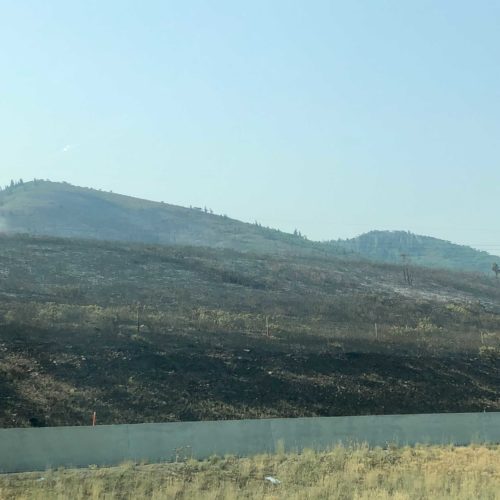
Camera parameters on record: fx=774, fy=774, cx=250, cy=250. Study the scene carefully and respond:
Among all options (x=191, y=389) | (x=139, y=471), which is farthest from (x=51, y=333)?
(x=139, y=471)

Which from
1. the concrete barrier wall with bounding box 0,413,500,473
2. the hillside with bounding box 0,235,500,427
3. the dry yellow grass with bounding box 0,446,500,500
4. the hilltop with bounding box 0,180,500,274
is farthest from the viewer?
the hilltop with bounding box 0,180,500,274

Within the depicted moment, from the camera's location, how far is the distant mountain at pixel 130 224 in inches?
5930

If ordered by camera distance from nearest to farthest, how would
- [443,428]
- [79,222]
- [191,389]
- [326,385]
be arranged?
[443,428], [191,389], [326,385], [79,222]

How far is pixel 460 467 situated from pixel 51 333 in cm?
2027

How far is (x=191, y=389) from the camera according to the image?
3103cm

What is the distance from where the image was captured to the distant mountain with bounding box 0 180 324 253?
15062cm

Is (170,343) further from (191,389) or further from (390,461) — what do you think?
(390,461)

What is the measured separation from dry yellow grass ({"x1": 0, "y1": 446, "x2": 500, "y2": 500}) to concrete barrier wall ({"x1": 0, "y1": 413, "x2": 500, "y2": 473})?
80 cm

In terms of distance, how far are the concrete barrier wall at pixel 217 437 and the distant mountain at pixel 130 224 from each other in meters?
109

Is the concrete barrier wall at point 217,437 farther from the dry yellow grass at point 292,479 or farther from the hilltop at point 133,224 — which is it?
the hilltop at point 133,224

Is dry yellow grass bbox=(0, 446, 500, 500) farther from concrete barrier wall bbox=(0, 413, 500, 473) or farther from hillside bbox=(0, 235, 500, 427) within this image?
hillside bbox=(0, 235, 500, 427)

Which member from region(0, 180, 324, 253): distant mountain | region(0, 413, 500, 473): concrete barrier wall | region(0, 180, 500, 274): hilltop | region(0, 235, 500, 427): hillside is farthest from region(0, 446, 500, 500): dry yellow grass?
region(0, 180, 500, 274): hilltop

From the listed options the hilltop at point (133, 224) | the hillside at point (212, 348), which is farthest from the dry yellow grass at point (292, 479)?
the hilltop at point (133, 224)

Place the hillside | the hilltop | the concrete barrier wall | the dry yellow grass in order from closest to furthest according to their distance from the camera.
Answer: the dry yellow grass
the concrete barrier wall
the hillside
the hilltop
